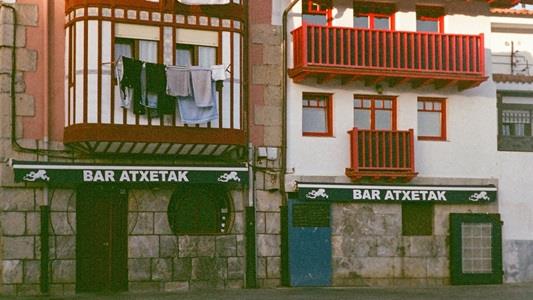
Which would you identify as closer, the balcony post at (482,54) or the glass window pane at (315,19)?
the glass window pane at (315,19)

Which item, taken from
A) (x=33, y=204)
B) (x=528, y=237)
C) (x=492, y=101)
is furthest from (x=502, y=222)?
(x=33, y=204)

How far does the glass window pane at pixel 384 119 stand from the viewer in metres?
28.0

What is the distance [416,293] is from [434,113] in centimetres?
571

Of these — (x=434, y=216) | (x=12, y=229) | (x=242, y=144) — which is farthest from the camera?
(x=434, y=216)

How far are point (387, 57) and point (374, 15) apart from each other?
1.59 m

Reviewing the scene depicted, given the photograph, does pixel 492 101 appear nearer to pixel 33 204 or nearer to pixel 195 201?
pixel 195 201

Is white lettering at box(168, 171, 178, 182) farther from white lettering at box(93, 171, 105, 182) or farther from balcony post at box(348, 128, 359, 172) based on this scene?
balcony post at box(348, 128, 359, 172)

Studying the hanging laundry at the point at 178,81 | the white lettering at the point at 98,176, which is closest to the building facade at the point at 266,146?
the white lettering at the point at 98,176

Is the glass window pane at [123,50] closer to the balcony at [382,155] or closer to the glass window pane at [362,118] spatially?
the balcony at [382,155]

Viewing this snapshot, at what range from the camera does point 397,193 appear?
Answer: 1075 inches

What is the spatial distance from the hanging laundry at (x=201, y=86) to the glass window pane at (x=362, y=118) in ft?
15.0

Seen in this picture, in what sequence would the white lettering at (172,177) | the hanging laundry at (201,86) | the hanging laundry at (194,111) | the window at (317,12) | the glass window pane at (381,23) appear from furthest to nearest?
the glass window pane at (381,23)
the window at (317,12)
the white lettering at (172,177)
the hanging laundry at (201,86)
the hanging laundry at (194,111)

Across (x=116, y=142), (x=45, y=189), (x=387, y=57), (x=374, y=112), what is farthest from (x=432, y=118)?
(x=45, y=189)

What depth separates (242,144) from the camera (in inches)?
1013
